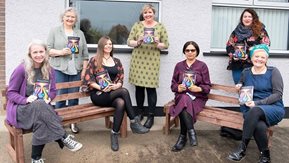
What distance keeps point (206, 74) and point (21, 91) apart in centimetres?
237

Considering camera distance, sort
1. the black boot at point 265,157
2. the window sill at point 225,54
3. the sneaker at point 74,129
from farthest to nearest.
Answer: the window sill at point 225,54 < the sneaker at point 74,129 < the black boot at point 265,157

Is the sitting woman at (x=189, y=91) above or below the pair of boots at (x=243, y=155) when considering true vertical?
above

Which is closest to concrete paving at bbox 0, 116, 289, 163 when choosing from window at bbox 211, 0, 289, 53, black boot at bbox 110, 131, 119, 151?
black boot at bbox 110, 131, 119, 151

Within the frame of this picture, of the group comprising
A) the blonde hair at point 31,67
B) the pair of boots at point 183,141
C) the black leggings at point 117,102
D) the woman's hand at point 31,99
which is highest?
the blonde hair at point 31,67

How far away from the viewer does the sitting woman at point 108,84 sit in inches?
183

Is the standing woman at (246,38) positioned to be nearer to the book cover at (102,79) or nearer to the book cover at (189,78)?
the book cover at (189,78)

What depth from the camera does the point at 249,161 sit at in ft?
14.4

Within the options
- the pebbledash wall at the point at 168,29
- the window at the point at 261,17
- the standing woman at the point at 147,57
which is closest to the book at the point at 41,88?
the standing woman at the point at 147,57

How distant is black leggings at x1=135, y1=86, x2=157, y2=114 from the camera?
5.43m

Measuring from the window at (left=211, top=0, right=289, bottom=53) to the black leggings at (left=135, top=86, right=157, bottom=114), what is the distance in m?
1.46

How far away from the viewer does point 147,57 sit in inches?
210

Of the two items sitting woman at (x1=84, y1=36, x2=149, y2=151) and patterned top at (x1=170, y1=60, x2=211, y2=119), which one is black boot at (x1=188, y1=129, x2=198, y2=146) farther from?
sitting woman at (x1=84, y1=36, x2=149, y2=151)

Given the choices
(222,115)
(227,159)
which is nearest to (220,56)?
(222,115)

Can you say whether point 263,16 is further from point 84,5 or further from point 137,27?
point 84,5
